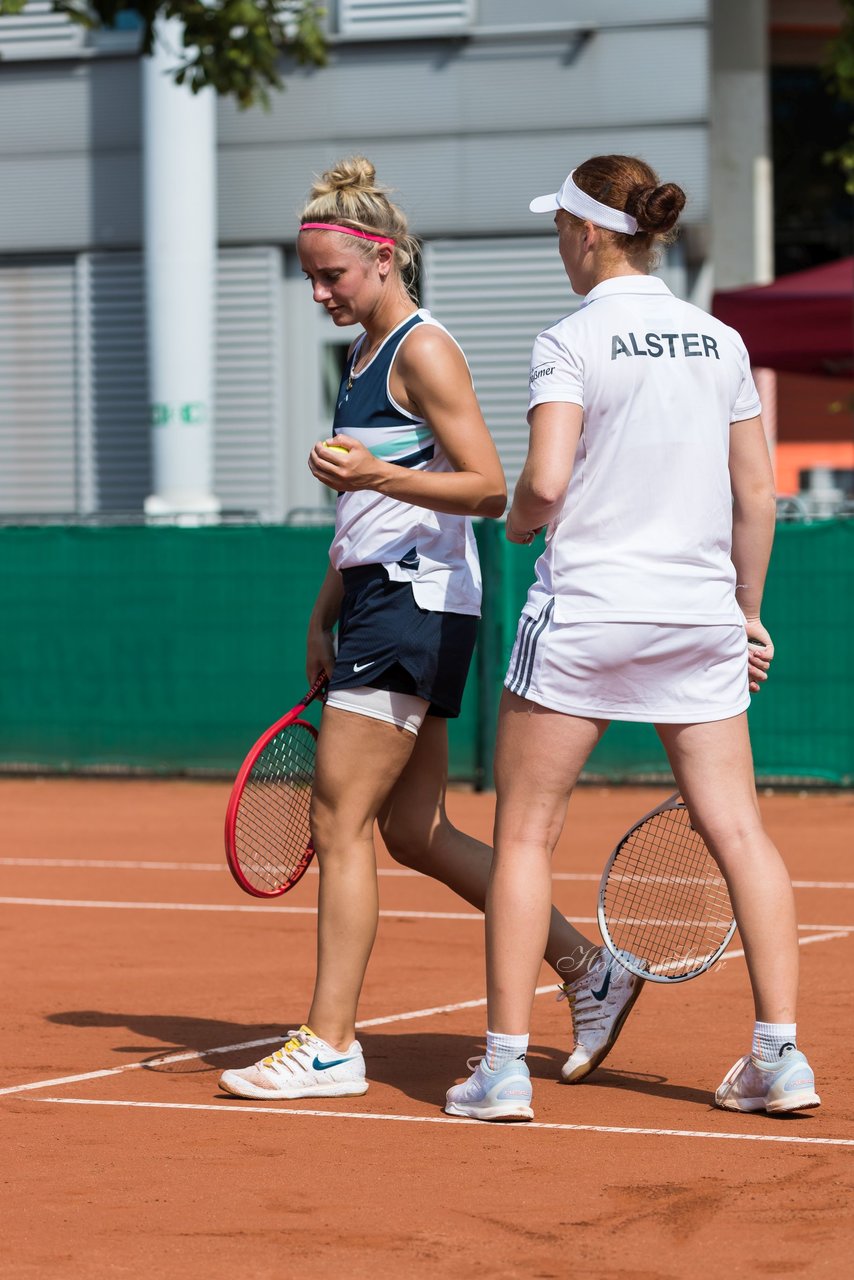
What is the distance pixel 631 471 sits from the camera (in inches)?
182

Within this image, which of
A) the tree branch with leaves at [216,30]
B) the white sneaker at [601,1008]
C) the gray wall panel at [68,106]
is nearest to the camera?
the white sneaker at [601,1008]

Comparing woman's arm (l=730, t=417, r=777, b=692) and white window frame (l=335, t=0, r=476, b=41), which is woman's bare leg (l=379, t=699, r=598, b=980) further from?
white window frame (l=335, t=0, r=476, b=41)

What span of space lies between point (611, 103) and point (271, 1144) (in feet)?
45.9

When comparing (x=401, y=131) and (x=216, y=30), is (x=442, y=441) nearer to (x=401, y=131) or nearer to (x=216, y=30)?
(x=216, y=30)

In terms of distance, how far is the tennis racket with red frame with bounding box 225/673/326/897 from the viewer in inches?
207

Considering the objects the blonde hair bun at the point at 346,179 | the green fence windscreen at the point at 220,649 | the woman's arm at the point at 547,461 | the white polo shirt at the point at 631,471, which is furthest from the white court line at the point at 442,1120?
the green fence windscreen at the point at 220,649

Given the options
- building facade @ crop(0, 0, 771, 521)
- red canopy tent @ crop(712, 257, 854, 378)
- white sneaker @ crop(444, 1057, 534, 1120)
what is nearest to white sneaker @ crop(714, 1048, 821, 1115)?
white sneaker @ crop(444, 1057, 534, 1120)

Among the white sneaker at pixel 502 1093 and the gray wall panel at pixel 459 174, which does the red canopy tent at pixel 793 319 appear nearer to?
the gray wall panel at pixel 459 174

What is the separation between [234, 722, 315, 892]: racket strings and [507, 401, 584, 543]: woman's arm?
3.53 feet

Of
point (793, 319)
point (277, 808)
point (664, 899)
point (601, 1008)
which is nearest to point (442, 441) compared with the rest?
point (277, 808)

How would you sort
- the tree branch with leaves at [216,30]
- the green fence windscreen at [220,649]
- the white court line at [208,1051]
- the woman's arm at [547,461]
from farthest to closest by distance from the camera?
1. the tree branch with leaves at [216,30]
2. the green fence windscreen at [220,649]
3. the white court line at [208,1051]
4. the woman's arm at [547,461]

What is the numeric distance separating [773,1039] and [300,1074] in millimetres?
1085

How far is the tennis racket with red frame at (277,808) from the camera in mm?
5254

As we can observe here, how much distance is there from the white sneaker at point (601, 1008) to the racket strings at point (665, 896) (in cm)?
7
